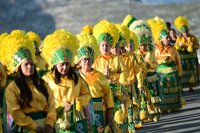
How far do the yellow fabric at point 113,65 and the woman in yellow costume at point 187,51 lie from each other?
742cm

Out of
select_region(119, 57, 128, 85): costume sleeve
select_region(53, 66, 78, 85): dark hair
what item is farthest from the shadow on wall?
select_region(53, 66, 78, 85): dark hair

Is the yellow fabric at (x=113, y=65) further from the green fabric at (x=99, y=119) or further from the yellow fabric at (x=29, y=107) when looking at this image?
the yellow fabric at (x=29, y=107)

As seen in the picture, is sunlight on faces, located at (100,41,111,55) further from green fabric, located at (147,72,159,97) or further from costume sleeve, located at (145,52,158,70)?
green fabric, located at (147,72,159,97)

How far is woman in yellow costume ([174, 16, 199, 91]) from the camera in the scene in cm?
1844

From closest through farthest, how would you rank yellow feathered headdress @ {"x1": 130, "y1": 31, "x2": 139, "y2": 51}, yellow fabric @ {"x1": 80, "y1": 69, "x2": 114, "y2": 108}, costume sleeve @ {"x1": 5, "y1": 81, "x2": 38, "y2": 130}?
1. costume sleeve @ {"x1": 5, "y1": 81, "x2": 38, "y2": 130}
2. yellow fabric @ {"x1": 80, "y1": 69, "x2": 114, "y2": 108}
3. yellow feathered headdress @ {"x1": 130, "y1": 31, "x2": 139, "y2": 51}

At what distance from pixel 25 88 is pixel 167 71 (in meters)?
8.53

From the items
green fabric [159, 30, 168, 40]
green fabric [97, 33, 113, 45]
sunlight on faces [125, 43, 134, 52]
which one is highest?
green fabric [159, 30, 168, 40]

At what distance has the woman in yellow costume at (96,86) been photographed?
872 centimetres

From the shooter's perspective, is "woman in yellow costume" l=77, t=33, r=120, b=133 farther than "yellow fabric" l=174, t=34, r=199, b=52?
No

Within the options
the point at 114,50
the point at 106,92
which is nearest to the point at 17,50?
the point at 106,92

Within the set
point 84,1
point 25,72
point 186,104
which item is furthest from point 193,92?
point 84,1

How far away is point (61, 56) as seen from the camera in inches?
311

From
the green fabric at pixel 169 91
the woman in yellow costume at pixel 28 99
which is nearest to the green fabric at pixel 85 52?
the woman in yellow costume at pixel 28 99

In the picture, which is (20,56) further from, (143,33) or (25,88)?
(143,33)
